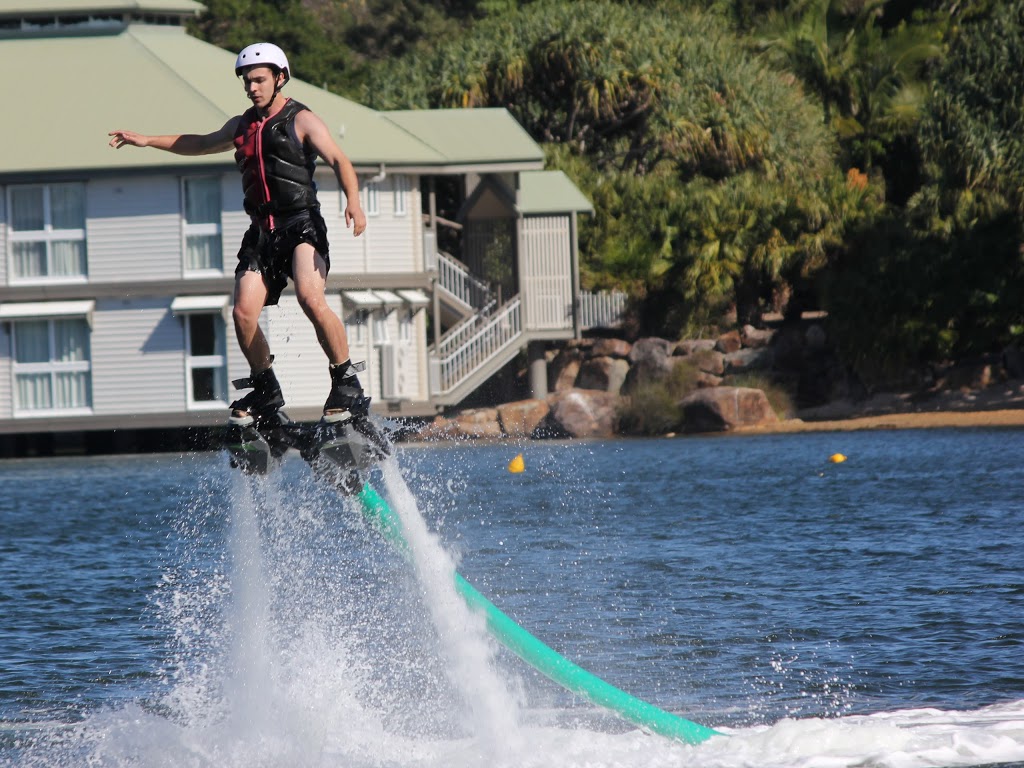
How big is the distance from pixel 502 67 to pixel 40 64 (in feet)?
44.0

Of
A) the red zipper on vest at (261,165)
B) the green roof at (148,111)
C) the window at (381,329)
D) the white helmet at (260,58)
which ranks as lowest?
the window at (381,329)

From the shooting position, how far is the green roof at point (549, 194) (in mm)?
40219

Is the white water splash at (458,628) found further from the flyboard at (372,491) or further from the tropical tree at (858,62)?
the tropical tree at (858,62)

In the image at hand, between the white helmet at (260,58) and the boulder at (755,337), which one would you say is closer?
the white helmet at (260,58)

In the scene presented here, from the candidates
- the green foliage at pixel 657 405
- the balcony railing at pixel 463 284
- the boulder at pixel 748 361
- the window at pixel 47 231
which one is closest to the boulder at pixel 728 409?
the green foliage at pixel 657 405

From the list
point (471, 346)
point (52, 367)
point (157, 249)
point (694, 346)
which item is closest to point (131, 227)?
point (157, 249)

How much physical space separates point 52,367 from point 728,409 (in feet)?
49.6

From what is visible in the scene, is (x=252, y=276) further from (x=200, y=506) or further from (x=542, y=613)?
(x=200, y=506)

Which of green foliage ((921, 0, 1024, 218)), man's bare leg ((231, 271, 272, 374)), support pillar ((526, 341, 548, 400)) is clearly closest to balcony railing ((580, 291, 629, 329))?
support pillar ((526, 341, 548, 400))

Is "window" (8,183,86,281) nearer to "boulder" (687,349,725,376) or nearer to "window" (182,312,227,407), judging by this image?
"window" (182,312,227,407)

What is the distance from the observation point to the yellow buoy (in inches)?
1257

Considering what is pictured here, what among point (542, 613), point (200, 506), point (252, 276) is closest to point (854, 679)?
point (542, 613)

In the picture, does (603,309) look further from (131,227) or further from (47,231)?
(47,231)

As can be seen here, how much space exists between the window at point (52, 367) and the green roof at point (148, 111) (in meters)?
3.44
